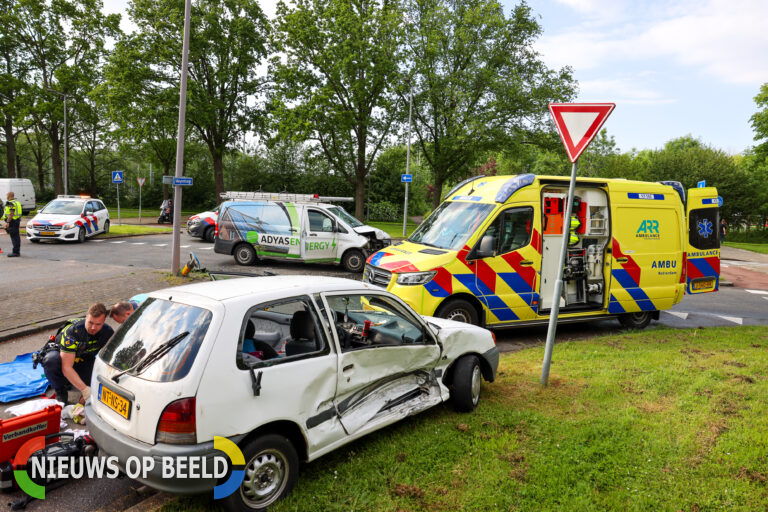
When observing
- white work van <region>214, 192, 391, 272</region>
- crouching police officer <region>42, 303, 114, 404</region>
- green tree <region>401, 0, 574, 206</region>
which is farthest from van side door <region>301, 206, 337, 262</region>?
green tree <region>401, 0, 574, 206</region>

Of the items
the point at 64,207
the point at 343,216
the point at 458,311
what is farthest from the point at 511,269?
the point at 64,207

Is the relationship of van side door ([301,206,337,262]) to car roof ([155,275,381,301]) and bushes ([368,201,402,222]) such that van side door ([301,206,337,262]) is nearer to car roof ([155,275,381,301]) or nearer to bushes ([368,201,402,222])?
car roof ([155,275,381,301])

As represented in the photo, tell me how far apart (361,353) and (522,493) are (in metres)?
1.54

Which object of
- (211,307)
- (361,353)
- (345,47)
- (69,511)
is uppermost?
(345,47)

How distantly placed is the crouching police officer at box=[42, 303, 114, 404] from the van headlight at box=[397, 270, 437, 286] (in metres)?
3.86

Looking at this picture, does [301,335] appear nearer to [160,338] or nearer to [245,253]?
[160,338]

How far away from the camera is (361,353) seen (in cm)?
393

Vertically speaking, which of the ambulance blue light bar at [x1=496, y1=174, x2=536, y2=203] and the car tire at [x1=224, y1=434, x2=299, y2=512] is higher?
the ambulance blue light bar at [x1=496, y1=174, x2=536, y2=203]

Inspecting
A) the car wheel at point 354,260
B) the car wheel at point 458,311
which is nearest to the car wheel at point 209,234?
the car wheel at point 354,260

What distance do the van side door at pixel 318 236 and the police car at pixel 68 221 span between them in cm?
1011

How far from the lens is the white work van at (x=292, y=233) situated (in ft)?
46.4

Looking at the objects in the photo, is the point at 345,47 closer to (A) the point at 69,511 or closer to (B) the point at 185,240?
(B) the point at 185,240

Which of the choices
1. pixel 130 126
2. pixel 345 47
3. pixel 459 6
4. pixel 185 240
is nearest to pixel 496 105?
pixel 459 6

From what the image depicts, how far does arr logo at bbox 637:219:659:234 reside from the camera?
856 cm
